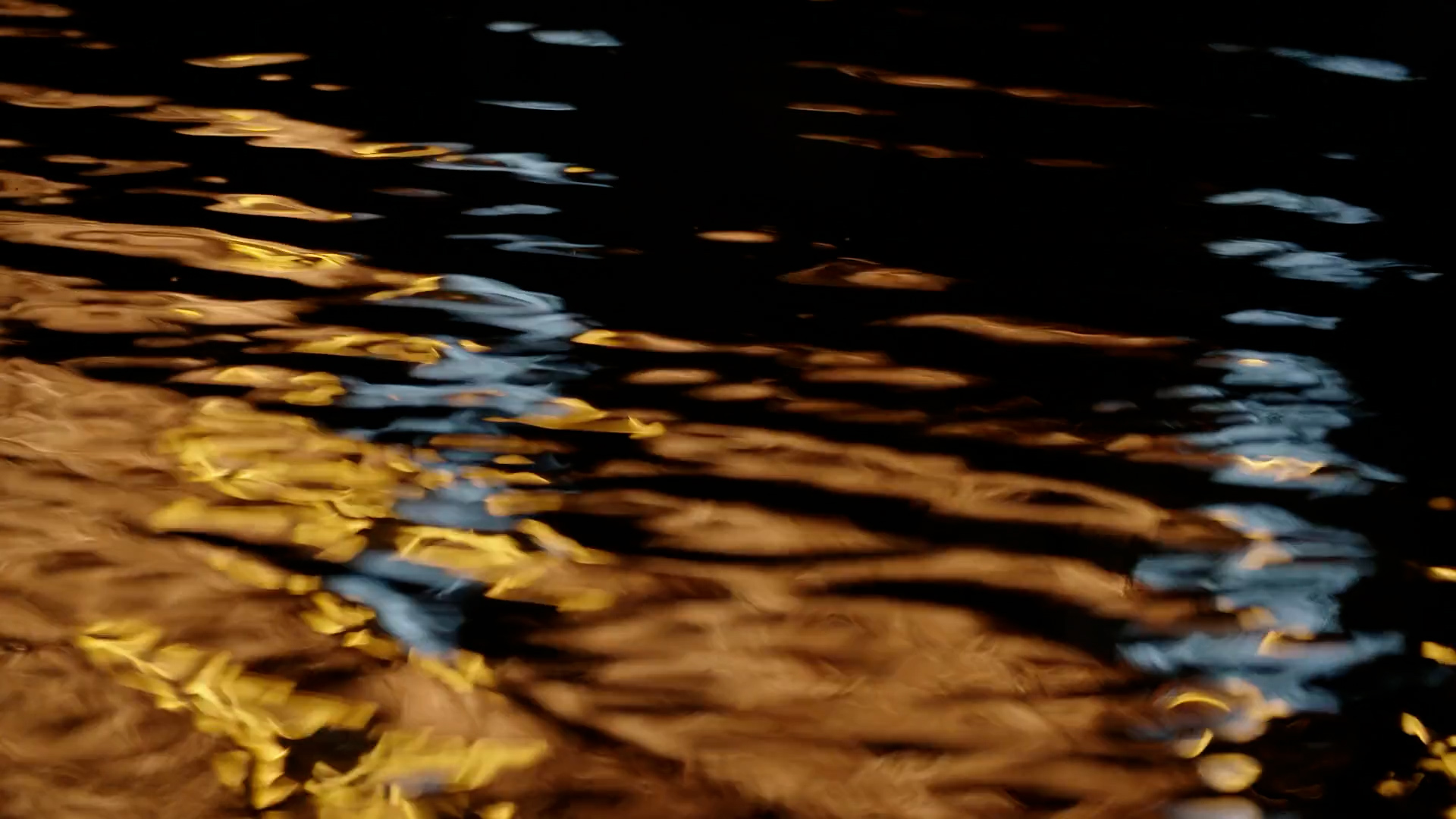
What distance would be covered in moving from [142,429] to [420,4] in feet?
2.79

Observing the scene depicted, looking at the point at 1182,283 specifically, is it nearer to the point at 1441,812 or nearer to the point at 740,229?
the point at 740,229

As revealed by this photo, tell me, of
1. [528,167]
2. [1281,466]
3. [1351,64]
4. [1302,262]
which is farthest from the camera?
[1351,64]

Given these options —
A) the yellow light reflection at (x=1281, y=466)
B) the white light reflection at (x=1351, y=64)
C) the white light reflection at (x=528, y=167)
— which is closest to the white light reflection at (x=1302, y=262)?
the yellow light reflection at (x=1281, y=466)

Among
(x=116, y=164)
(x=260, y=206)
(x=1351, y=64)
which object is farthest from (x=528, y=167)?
(x=1351, y=64)

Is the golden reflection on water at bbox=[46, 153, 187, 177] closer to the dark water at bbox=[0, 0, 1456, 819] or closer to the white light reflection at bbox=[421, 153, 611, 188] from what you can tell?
the dark water at bbox=[0, 0, 1456, 819]

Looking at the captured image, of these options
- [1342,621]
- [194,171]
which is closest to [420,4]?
[194,171]

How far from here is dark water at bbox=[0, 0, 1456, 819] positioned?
0.61 m

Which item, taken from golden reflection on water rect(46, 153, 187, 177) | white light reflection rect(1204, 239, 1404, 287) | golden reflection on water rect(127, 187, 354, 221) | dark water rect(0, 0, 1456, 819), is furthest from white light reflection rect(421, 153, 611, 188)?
white light reflection rect(1204, 239, 1404, 287)

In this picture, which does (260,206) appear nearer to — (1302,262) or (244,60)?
(244,60)

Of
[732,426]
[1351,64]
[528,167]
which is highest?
[1351,64]

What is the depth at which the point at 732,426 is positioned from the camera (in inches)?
33.5

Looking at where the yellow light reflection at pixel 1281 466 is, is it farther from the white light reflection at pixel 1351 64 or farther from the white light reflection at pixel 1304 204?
the white light reflection at pixel 1351 64

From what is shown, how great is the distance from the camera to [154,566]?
0.71 m

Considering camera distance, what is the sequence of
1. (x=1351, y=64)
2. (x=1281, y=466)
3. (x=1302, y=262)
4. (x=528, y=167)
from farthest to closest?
1. (x=1351, y=64)
2. (x=528, y=167)
3. (x=1302, y=262)
4. (x=1281, y=466)
